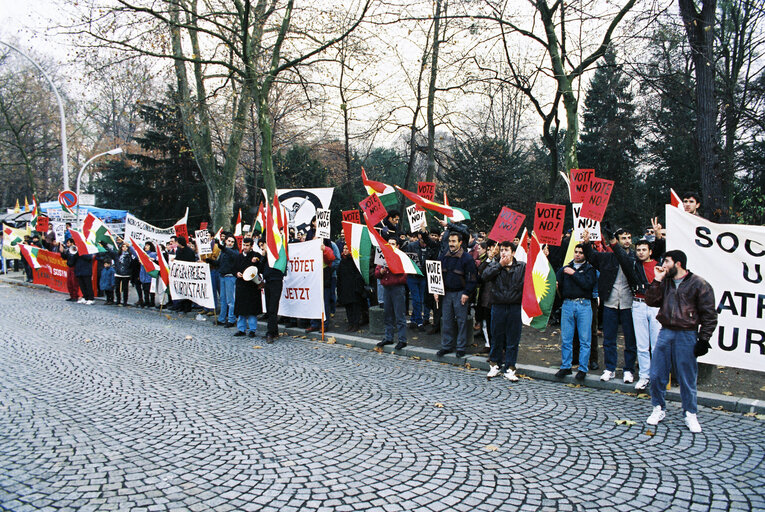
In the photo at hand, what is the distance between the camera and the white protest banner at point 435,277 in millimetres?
8852

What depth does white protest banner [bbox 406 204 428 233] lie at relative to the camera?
1073 centimetres

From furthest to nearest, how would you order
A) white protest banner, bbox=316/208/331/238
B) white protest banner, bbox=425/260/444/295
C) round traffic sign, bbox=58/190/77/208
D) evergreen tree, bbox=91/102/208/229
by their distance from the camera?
evergreen tree, bbox=91/102/208/229 < round traffic sign, bbox=58/190/77/208 < white protest banner, bbox=316/208/331/238 < white protest banner, bbox=425/260/444/295

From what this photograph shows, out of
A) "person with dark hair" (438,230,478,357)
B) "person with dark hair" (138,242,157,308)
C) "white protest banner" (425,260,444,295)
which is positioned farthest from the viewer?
"person with dark hair" (138,242,157,308)

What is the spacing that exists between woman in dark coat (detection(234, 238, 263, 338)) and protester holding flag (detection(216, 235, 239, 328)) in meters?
0.40

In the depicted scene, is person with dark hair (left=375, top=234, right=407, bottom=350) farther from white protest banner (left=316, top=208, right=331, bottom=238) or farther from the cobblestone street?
white protest banner (left=316, top=208, right=331, bottom=238)

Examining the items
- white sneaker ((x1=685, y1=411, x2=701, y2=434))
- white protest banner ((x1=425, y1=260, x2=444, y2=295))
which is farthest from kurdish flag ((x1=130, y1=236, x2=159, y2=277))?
white sneaker ((x1=685, y1=411, x2=701, y2=434))

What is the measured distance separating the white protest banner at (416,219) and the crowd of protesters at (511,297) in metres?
0.37

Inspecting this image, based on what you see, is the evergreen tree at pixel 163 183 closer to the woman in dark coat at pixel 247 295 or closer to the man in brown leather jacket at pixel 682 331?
the woman in dark coat at pixel 247 295

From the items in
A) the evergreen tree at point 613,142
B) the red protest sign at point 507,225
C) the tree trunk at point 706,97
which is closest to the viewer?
the red protest sign at point 507,225

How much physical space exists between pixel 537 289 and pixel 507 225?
4.73 feet

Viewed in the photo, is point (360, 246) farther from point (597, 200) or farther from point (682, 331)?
point (682, 331)

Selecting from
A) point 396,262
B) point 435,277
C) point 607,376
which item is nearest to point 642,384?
point 607,376

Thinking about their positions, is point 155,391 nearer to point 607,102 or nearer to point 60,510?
point 60,510

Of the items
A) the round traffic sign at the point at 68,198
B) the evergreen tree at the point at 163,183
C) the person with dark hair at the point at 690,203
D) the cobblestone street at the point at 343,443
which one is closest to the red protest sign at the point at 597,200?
the person with dark hair at the point at 690,203
